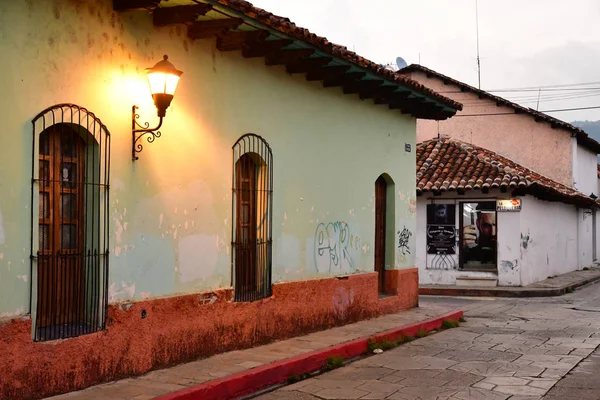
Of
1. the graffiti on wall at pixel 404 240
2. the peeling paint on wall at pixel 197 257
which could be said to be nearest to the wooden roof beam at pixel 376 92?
the graffiti on wall at pixel 404 240

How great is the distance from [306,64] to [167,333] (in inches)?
182

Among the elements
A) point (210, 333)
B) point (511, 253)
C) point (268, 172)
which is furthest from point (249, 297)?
point (511, 253)

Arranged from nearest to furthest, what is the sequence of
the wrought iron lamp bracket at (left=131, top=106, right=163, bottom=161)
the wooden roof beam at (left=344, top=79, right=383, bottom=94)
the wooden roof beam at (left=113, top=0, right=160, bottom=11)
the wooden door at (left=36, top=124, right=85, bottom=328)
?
the wooden door at (left=36, top=124, right=85, bottom=328), the wooden roof beam at (left=113, top=0, right=160, bottom=11), the wrought iron lamp bracket at (left=131, top=106, right=163, bottom=161), the wooden roof beam at (left=344, top=79, right=383, bottom=94)

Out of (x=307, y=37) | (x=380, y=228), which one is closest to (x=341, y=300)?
(x=380, y=228)

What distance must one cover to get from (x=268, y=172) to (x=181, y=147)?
77.8 inches

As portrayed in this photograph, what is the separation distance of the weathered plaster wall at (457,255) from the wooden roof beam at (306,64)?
38.1 ft

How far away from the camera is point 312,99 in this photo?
11445 millimetres

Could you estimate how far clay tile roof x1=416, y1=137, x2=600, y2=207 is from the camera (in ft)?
66.7

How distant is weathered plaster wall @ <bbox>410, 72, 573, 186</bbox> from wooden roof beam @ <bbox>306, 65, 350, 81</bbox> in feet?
54.7

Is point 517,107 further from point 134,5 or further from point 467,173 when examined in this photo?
point 134,5

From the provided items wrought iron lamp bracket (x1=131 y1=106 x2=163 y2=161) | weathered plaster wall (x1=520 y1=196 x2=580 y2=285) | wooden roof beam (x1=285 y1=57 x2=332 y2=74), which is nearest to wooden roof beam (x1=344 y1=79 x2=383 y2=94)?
wooden roof beam (x1=285 y1=57 x2=332 y2=74)

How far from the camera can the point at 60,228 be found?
7.18 meters

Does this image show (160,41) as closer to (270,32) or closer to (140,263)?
(270,32)

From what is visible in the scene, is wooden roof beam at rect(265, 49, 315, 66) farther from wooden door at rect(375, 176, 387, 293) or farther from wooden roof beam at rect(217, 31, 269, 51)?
wooden door at rect(375, 176, 387, 293)
